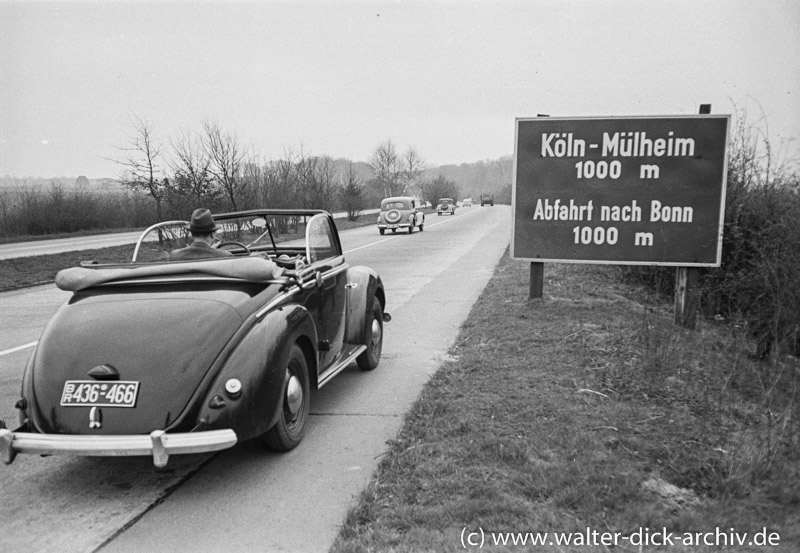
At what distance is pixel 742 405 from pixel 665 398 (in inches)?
26.5

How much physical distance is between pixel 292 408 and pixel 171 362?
989 mm

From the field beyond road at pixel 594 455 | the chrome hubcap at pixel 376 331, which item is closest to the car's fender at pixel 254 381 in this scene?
the field beyond road at pixel 594 455

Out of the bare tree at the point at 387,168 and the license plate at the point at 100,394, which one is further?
the bare tree at the point at 387,168

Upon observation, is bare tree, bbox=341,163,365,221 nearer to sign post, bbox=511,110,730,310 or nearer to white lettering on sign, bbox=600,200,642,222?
sign post, bbox=511,110,730,310

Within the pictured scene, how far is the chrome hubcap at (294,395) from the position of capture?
4113 millimetres

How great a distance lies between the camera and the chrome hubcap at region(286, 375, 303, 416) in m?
4.11

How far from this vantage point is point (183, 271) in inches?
161

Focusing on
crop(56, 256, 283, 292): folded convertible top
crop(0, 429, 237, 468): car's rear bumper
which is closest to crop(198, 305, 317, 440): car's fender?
crop(0, 429, 237, 468): car's rear bumper

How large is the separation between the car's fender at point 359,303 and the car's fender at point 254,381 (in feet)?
5.46

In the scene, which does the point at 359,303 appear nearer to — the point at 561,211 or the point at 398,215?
the point at 561,211

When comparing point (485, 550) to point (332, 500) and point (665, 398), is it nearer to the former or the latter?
point (332, 500)

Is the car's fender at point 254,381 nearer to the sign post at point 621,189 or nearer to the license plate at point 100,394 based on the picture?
the license plate at point 100,394

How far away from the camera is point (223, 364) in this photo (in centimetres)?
359

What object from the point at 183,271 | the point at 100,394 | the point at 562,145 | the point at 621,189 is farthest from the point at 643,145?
the point at 100,394
